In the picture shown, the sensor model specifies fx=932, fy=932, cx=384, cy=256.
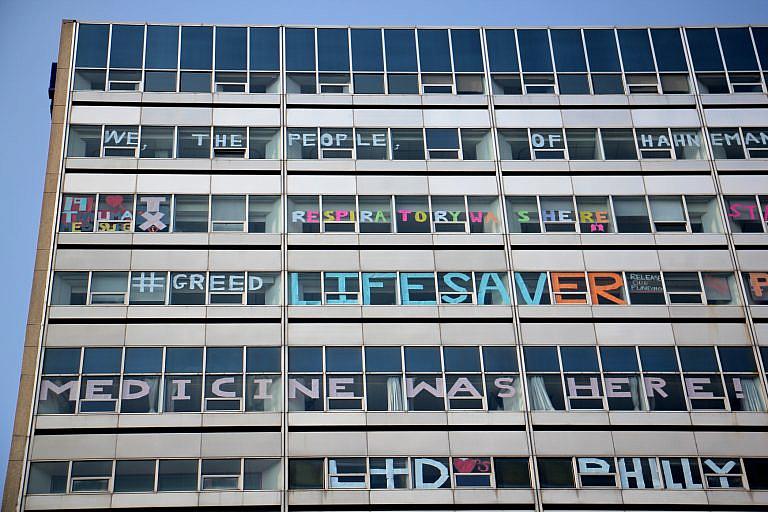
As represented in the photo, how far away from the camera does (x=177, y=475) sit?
119 ft

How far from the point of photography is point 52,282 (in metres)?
39.6

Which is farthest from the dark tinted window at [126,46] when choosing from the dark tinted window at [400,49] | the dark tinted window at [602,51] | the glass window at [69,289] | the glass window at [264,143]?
the dark tinted window at [602,51]

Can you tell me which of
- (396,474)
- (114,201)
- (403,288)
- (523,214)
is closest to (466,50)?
(523,214)

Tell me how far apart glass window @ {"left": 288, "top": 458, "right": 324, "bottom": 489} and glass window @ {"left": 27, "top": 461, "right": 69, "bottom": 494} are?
8687 mm

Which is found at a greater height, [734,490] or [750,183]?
[750,183]

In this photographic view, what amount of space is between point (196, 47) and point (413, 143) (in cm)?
1157

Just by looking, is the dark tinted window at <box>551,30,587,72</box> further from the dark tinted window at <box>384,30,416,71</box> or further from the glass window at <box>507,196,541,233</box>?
the glass window at <box>507,196,541,233</box>

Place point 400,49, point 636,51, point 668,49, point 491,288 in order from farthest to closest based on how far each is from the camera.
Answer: point 668,49
point 636,51
point 400,49
point 491,288

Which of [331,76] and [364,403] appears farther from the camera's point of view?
[331,76]

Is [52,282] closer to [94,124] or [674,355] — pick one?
[94,124]

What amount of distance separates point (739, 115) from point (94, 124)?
101ft

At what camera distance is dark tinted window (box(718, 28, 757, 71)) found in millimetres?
46500

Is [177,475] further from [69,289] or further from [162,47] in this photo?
[162,47]

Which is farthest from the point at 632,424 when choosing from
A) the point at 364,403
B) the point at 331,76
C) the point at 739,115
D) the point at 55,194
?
the point at 55,194
